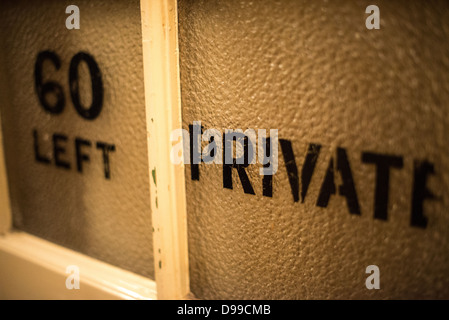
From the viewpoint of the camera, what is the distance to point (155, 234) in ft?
2.40

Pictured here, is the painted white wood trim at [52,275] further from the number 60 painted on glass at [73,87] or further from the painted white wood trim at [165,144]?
the number 60 painted on glass at [73,87]

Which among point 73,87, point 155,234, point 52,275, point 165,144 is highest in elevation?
point 73,87

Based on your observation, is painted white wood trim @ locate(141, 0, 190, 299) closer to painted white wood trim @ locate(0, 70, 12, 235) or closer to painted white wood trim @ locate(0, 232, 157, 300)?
painted white wood trim @ locate(0, 232, 157, 300)

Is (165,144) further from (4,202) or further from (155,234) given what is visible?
(4,202)

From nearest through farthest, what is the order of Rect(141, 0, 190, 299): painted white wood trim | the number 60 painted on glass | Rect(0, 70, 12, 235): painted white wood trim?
Rect(141, 0, 190, 299): painted white wood trim < the number 60 painted on glass < Rect(0, 70, 12, 235): painted white wood trim

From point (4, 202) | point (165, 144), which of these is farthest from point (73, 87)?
point (4, 202)

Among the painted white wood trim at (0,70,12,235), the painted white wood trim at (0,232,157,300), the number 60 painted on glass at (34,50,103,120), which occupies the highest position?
the number 60 painted on glass at (34,50,103,120)

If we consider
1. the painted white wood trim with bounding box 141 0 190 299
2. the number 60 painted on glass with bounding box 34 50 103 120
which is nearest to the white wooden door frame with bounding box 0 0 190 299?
the painted white wood trim with bounding box 141 0 190 299

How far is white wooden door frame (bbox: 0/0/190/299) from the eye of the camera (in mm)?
662

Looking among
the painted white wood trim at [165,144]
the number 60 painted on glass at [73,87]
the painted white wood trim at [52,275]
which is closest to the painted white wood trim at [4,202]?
the painted white wood trim at [52,275]

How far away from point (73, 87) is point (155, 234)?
0.33m

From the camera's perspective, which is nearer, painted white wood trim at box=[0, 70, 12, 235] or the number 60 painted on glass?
the number 60 painted on glass

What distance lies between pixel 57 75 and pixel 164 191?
0.34 m
